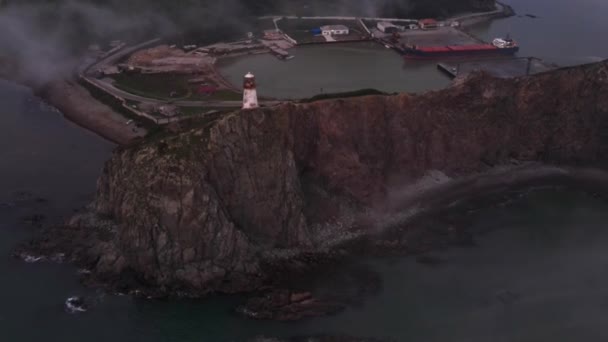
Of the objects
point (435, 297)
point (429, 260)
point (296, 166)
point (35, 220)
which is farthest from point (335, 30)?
point (435, 297)

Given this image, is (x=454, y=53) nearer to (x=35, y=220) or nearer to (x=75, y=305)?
(x=35, y=220)

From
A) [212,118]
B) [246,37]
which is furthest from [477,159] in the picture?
[246,37]

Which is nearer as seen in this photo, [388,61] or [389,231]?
[389,231]

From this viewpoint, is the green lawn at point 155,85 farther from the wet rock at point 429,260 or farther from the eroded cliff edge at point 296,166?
the wet rock at point 429,260

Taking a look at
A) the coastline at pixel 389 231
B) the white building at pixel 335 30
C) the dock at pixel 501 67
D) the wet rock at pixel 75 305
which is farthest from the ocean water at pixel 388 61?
the wet rock at pixel 75 305

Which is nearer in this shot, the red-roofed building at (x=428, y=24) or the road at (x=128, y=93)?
the road at (x=128, y=93)

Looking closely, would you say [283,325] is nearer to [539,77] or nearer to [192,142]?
[192,142]

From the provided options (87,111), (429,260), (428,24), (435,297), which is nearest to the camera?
(435,297)
